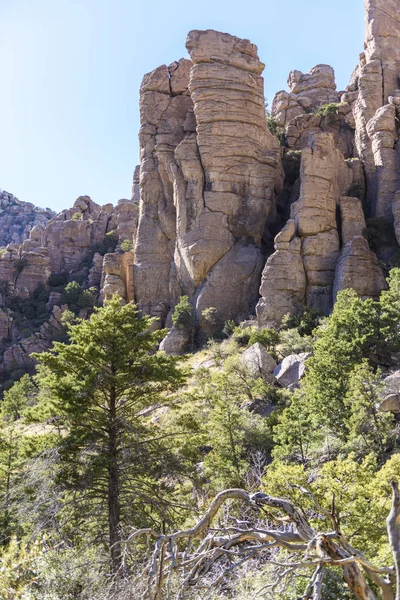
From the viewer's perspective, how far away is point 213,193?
44.7m

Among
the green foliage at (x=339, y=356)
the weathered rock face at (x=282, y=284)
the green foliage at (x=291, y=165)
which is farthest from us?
the green foliage at (x=291, y=165)

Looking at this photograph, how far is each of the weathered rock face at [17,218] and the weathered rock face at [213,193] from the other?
8048cm

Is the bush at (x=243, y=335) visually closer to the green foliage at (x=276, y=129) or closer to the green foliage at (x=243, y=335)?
the green foliage at (x=243, y=335)

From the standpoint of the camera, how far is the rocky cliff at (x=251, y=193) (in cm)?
3900

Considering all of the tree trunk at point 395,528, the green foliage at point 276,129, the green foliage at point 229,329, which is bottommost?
the tree trunk at point 395,528

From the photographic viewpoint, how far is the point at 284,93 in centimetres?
5956

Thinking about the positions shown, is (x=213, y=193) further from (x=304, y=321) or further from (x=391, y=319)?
(x=391, y=319)

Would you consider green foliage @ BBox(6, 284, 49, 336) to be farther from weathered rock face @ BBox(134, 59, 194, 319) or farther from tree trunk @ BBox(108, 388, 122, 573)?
tree trunk @ BBox(108, 388, 122, 573)

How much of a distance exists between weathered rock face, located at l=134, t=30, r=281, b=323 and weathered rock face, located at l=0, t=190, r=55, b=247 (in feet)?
264

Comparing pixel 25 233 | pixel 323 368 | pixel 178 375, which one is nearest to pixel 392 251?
pixel 323 368

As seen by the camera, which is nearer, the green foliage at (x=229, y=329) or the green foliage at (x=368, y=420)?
the green foliage at (x=368, y=420)

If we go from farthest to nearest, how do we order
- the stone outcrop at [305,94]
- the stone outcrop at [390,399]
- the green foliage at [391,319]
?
the stone outcrop at [305,94]
the green foliage at [391,319]
the stone outcrop at [390,399]

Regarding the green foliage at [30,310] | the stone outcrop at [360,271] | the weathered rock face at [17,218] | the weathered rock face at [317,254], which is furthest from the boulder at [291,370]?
the weathered rock face at [17,218]

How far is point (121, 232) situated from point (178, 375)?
2346 inches
